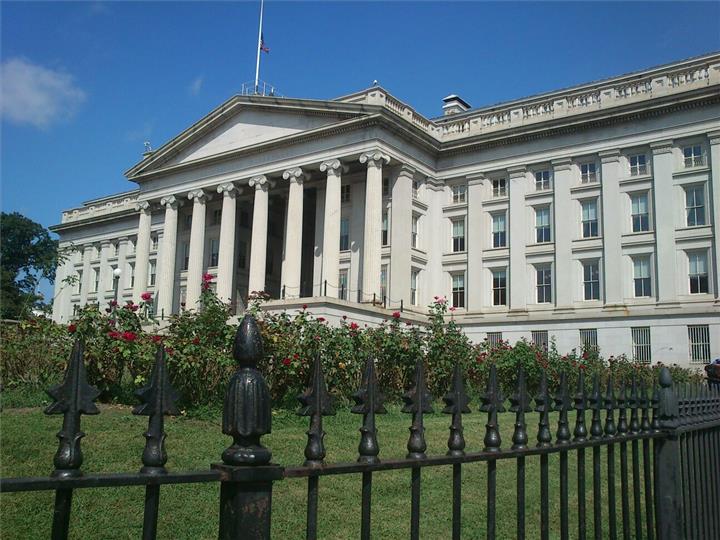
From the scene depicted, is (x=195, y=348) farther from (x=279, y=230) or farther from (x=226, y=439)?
(x=279, y=230)

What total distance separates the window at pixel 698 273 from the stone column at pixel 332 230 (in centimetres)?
1782

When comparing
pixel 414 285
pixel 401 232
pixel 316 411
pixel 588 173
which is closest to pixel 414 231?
pixel 401 232

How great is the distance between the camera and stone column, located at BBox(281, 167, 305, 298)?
39.0 m

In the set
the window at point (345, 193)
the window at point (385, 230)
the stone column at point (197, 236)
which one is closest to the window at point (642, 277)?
the window at point (385, 230)

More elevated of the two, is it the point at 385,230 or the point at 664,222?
the point at 385,230

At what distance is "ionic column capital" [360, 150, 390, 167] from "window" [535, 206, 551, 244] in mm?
9553

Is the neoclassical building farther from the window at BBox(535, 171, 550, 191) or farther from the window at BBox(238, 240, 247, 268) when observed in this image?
the window at BBox(238, 240, 247, 268)

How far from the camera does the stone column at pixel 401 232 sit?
3772cm

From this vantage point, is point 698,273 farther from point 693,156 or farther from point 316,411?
point 316,411

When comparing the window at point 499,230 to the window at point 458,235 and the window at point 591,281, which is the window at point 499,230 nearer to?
the window at point 458,235

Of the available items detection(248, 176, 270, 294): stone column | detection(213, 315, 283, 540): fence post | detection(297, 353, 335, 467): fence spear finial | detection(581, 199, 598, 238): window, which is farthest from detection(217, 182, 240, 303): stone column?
detection(213, 315, 283, 540): fence post

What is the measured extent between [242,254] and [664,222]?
2807cm

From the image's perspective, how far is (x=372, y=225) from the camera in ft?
119

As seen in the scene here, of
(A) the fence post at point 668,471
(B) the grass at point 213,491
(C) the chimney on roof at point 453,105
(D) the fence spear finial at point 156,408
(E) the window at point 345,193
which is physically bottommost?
(B) the grass at point 213,491
